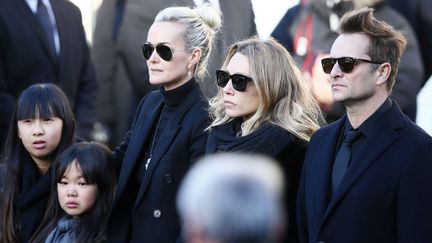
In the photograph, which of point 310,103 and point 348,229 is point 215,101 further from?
point 348,229

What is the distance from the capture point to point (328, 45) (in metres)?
6.93

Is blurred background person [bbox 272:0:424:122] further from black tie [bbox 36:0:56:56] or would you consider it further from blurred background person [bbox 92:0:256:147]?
black tie [bbox 36:0:56:56]

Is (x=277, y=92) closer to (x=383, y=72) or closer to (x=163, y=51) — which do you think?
(x=383, y=72)

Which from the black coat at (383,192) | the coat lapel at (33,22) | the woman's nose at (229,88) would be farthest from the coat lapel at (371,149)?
the coat lapel at (33,22)

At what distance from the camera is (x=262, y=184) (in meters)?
2.30

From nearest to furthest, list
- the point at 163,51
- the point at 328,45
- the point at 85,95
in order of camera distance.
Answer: the point at 163,51, the point at 328,45, the point at 85,95

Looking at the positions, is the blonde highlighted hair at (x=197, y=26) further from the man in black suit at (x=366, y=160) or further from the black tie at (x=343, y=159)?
the black tie at (x=343, y=159)

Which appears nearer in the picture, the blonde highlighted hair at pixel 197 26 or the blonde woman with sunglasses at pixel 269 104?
the blonde woman with sunglasses at pixel 269 104

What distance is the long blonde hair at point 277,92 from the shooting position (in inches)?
197

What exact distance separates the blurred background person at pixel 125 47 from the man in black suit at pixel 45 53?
549mm

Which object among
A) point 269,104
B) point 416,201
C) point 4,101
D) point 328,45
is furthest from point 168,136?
point 328,45

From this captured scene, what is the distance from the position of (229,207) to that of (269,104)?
278 centimetres

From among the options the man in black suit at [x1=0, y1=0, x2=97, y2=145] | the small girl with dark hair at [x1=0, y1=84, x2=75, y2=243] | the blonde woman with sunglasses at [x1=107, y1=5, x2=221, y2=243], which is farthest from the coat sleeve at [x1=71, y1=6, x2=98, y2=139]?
the blonde woman with sunglasses at [x1=107, y1=5, x2=221, y2=243]

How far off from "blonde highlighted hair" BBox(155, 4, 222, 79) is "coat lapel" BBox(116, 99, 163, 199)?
31 cm
